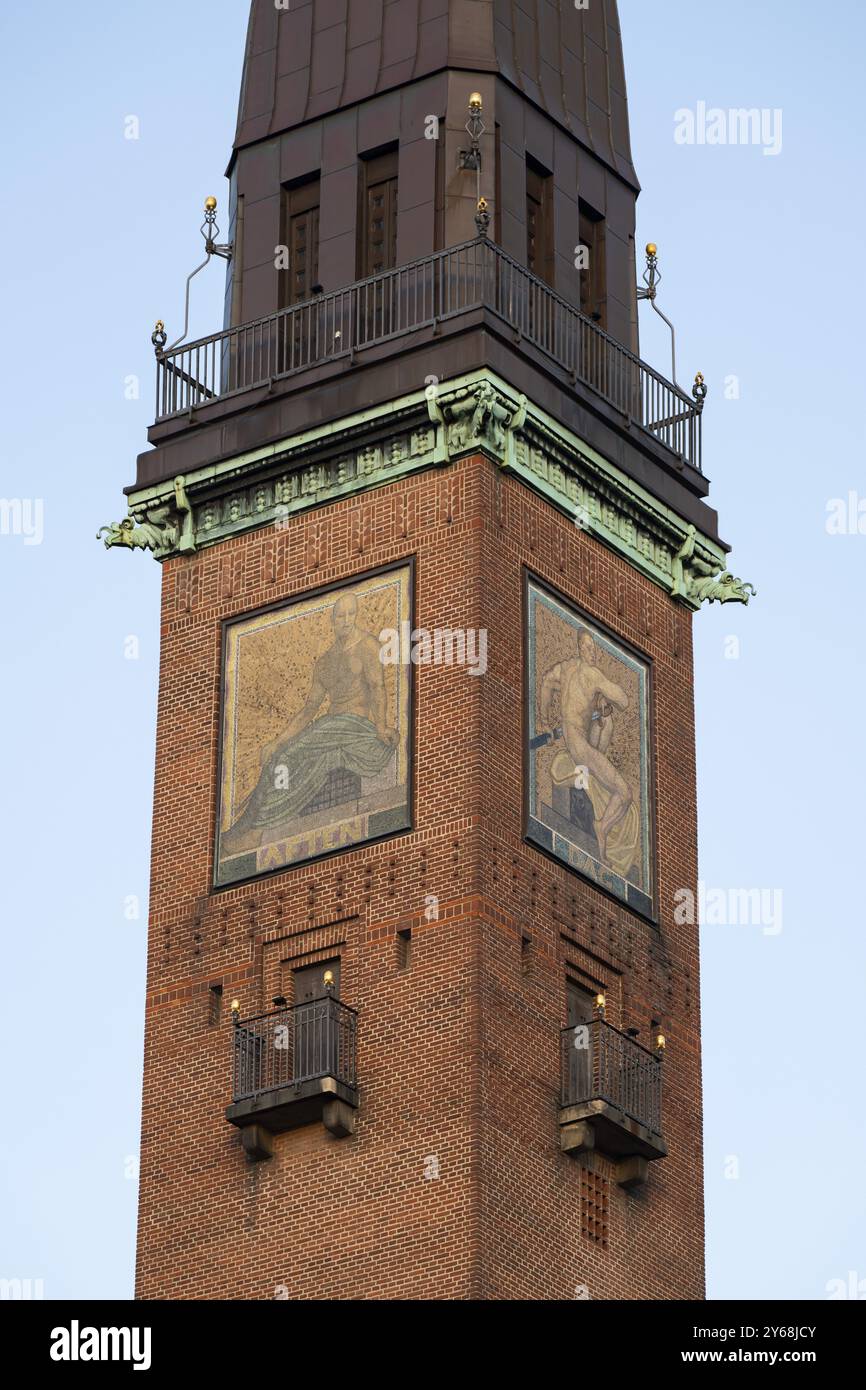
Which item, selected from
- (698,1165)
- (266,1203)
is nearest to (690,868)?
(698,1165)

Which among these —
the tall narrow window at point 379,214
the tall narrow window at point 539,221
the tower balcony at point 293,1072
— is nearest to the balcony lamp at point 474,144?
the tall narrow window at point 379,214

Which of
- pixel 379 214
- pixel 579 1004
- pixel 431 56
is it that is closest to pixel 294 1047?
pixel 579 1004

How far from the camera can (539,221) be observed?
75062mm

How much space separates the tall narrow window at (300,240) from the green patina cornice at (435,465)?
11.5 ft

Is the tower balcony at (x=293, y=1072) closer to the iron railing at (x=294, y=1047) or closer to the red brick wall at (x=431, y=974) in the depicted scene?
the iron railing at (x=294, y=1047)

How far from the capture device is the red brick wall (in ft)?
218

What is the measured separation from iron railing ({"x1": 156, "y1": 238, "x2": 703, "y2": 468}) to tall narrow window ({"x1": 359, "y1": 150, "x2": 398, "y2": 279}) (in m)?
0.99

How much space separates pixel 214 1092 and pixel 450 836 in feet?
17.9

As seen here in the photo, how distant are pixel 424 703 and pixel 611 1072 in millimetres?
6338

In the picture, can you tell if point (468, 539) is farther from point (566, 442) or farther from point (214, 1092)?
point (214, 1092)

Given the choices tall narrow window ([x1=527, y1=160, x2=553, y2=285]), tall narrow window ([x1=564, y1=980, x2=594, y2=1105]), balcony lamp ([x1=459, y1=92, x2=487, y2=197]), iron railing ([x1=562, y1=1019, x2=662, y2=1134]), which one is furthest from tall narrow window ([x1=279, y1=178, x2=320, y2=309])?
iron railing ([x1=562, y1=1019, x2=662, y2=1134])

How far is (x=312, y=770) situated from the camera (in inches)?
2756

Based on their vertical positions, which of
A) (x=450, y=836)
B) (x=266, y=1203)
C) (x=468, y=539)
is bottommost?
(x=266, y=1203)

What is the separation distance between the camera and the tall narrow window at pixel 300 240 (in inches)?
2953
